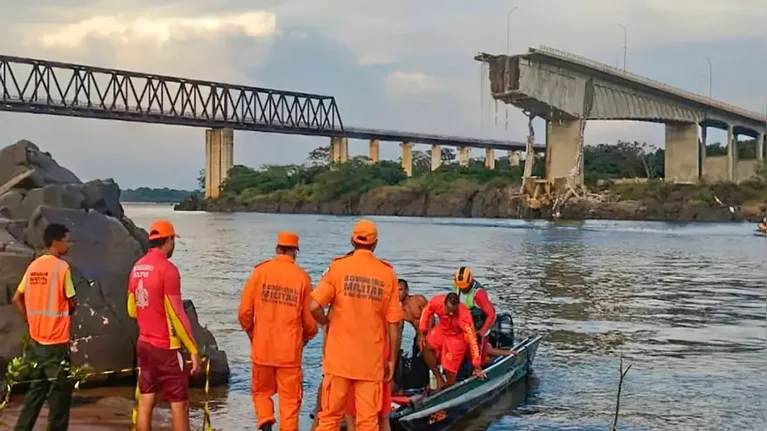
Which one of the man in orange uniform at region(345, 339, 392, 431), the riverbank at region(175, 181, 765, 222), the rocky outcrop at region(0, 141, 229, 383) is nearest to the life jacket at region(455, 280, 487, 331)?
the rocky outcrop at region(0, 141, 229, 383)

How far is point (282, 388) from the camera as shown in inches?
344

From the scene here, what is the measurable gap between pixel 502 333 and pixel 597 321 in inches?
368

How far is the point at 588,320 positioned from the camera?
78.8ft

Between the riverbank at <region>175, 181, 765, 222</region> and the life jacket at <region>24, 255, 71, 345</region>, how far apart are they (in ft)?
272

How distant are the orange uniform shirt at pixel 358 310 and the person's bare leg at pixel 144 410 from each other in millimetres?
1543

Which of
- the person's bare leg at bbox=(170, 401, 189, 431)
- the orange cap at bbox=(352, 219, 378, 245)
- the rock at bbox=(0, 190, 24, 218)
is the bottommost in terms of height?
the person's bare leg at bbox=(170, 401, 189, 431)

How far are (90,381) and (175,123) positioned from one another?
112m

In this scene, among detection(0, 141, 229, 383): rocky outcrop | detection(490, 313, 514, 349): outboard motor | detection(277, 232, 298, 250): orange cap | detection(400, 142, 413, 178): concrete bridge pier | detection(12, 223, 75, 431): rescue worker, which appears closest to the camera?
detection(12, 223, 75, 431): rescue worker

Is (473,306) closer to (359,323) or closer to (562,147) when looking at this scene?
(359,323)

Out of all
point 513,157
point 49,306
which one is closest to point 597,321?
point 49,306

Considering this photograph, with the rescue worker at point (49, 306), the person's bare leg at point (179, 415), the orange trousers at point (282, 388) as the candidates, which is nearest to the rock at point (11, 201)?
the rescue worker at point (49, 306)

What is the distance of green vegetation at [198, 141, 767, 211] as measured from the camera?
101312 mm

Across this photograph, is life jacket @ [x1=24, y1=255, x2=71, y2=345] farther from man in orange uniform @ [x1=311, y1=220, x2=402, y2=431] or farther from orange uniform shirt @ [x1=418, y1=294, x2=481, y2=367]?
orange uniform shirt @ [x1=418, y1=294, x2=481, y2=367]

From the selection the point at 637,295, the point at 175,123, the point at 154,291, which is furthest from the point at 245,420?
the point at 175,123
